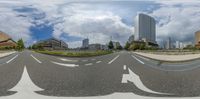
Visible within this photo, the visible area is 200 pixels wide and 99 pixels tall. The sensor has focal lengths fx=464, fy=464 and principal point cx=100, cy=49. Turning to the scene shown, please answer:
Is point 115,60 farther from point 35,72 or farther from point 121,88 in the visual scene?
point 35,72

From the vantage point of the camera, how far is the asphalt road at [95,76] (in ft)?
15.2

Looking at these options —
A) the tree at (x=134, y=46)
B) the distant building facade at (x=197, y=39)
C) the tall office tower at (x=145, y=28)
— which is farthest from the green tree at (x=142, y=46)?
the distant building facade at (x=197, y=39)

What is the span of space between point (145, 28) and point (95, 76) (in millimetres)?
→ 720

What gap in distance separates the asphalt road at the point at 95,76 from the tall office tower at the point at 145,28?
0.45m

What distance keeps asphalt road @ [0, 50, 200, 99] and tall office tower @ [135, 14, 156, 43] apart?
0.45m

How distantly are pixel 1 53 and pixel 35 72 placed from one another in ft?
1.34

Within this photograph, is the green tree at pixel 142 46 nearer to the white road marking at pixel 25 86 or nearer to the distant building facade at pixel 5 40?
the white road marking at pixel 25 86

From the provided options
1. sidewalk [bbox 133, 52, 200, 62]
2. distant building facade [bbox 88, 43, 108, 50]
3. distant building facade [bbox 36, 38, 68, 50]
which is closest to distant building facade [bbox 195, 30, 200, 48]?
sidewalk [bbox 133, 52, 200, 62]

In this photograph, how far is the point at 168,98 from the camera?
4.54 m

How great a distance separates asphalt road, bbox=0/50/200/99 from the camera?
464cm

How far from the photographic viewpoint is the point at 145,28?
4.65 m

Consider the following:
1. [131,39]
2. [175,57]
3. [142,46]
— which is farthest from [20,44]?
[175,57]

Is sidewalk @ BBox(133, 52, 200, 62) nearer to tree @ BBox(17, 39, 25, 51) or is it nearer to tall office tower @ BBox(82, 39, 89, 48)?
tall office tower @ BBox(82, 39, 89, 48)

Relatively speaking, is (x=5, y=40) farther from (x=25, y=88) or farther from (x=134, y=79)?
(x=134, y=79)
